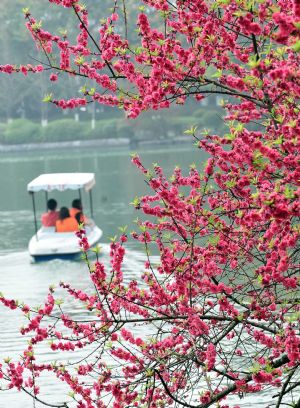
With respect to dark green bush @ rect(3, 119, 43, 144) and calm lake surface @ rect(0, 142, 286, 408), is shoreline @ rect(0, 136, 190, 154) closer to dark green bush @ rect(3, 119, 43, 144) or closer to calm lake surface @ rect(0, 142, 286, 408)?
dark green bush @ rect(3, 119, 43, 144)

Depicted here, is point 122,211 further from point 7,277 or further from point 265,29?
point 265,29

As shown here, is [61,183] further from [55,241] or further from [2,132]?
[2,132]

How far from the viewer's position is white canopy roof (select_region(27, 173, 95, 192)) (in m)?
26.8

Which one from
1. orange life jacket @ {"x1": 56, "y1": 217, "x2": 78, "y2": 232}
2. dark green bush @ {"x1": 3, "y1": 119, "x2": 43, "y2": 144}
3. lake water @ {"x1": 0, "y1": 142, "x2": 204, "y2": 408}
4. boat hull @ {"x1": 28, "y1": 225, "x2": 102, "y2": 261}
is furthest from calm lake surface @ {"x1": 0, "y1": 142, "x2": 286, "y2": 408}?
dark green bush @ {"x1": 3, "y1": 119, "x2": 43, "y2": 144}

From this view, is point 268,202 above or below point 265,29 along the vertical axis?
below

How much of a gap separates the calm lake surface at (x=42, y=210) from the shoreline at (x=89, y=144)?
9.77 ft

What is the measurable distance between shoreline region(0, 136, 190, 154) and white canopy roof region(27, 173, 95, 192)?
5524 cm

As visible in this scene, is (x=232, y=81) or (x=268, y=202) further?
(x=232, y=81)

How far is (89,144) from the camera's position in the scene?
296 ft

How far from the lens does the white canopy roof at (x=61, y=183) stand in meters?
26.8

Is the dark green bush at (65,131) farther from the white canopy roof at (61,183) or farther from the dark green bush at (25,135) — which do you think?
the white canopy roof at (61,183)

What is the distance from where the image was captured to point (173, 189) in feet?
27.2

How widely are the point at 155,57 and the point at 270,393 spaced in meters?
6.70

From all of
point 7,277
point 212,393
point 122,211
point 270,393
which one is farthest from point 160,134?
point 212,393
